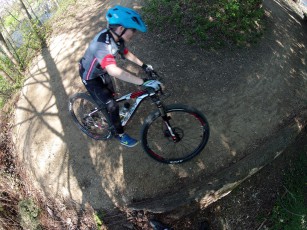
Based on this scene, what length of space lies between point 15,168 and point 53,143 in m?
1.41

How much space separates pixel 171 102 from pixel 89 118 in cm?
197

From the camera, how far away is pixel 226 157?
20.4ft

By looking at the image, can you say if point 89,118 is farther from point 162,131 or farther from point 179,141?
point 179,141

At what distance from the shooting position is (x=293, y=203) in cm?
678

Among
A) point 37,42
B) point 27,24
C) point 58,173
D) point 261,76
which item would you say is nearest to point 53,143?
point 58,173

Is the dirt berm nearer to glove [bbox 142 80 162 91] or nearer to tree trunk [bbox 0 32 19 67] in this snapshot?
tree trunk [bbox 0 32 19 67]

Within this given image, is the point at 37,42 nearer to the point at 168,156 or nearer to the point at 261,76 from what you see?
the point at 168,156

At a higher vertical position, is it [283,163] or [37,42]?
[283,163]

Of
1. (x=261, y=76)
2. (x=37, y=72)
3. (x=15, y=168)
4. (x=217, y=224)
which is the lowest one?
(x=15, y=168)

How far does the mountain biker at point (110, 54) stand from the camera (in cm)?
438

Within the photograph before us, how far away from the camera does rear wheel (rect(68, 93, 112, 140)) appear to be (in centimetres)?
605

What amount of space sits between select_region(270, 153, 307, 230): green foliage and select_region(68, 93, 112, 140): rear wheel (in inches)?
173

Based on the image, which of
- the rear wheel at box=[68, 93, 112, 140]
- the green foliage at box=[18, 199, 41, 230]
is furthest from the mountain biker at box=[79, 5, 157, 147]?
the green foliage at box=[18, 199, 41, 230]

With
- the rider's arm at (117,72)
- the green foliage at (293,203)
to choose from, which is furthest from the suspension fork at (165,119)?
the green foliage at (293,203)
